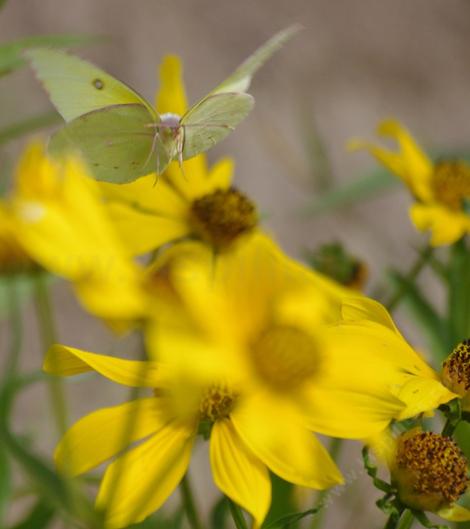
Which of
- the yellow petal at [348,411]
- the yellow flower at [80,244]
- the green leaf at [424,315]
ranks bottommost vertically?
the green leaf at [424,315]

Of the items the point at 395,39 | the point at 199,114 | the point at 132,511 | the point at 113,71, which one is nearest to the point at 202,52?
the point at 113,71

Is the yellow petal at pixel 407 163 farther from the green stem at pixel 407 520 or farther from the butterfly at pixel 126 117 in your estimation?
the green stem at pixel 407 520

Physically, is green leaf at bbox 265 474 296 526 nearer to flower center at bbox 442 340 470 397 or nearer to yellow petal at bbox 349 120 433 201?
flower center at bbox 442 340 470 397

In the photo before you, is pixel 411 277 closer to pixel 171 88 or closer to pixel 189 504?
pixel 171 88

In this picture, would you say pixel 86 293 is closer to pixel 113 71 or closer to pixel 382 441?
pixel 382 441

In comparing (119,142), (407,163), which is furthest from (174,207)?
(407,163)

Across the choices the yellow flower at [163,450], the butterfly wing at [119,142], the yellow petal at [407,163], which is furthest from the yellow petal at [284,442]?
the yellow petal at [407,163]
